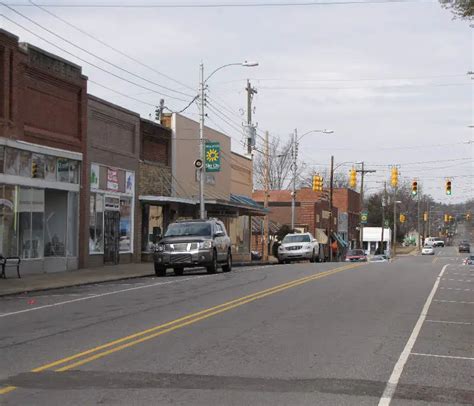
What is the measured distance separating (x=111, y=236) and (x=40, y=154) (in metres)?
6.38

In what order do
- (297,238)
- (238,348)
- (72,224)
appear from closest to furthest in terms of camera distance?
1. (238,348)
2. (72,224)
3. (297,238)

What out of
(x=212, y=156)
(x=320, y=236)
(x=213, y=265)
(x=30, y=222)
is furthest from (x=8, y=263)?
(x=320, y=236)

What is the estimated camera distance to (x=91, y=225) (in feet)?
93.5

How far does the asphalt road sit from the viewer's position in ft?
23.5

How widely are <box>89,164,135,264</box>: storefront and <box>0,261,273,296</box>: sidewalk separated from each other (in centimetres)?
115

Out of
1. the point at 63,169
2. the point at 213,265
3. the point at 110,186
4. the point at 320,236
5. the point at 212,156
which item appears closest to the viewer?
the point at 213,265

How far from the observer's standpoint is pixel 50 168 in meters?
25.7

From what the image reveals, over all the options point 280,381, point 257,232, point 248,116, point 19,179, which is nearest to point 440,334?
point 280,381

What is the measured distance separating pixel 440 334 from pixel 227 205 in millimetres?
26451

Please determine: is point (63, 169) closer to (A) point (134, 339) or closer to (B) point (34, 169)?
(B) point (34, 169)

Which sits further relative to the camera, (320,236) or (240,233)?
(320,236)

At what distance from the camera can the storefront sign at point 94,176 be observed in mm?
28531

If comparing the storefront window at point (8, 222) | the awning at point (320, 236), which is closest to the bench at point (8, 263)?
the storefront window at point (8, 222)

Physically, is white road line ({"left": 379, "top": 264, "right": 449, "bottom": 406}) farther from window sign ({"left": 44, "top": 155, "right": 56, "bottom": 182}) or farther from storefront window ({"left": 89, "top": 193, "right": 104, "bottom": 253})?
storefront window ({"left": 89, "top": 193, "right": 104, "bottom": 253})
